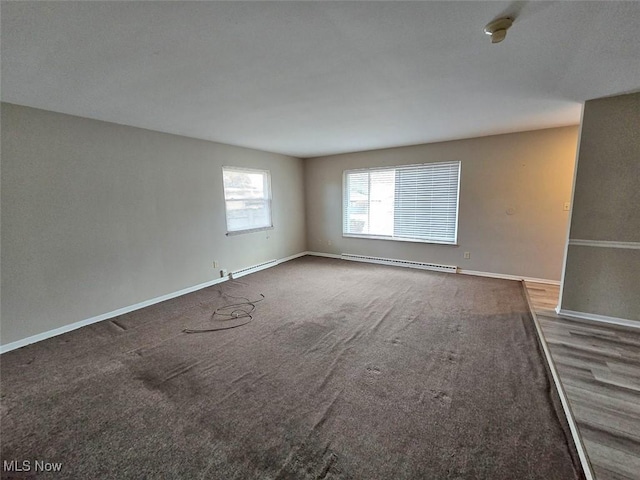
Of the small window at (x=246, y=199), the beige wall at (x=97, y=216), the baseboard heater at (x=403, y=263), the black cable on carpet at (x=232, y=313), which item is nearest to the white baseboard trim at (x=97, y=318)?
the beige wall at (x=97, y=216)

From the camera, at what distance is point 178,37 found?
157cm

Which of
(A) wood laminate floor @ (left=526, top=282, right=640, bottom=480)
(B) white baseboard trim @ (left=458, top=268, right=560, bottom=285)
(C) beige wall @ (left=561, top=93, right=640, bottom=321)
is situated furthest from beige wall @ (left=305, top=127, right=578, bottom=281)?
(A) wood laminate floor @ (left=526, top=282, right=640, bottom=480)

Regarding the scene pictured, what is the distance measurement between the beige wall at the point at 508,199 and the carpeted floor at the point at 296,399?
60.3 inches

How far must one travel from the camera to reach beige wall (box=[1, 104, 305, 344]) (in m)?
2.64

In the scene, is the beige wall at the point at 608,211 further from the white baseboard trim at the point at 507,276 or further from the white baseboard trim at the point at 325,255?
the white baseboard trim at the point at 325,255

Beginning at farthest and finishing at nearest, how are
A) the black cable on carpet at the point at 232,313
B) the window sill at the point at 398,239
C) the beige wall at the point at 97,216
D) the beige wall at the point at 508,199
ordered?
the window sill at the point at 398,239, the beige wall at the point at 508,199, the black cable on carpet at the point at 232,313, the beige wall at the point at 97,216

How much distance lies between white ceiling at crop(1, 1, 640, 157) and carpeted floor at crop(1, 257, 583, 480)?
236 centimetres

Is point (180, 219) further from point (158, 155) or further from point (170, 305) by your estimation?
point (170, 305)

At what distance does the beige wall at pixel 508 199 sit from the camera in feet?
13.2

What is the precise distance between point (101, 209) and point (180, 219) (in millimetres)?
989

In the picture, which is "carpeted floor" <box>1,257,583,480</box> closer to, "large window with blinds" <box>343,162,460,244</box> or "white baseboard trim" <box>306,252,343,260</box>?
"large window with blinds" <box>343,162,460,244</box>

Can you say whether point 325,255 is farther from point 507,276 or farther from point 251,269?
point 507,276

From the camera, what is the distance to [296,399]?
193 centimetres

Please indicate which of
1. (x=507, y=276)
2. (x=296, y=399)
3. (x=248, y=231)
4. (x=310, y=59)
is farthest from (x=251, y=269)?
(x=507, y=276)
